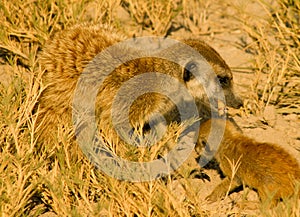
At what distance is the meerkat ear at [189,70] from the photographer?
462 centimetres

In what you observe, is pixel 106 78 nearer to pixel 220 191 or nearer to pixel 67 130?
pixel 67 130

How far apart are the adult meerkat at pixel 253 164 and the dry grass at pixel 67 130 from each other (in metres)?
0.35

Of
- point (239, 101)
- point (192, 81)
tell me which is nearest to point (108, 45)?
point (192, 81)

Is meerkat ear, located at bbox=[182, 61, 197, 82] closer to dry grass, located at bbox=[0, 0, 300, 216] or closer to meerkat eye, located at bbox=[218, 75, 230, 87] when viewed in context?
meerkat eye, located at bbox=[218, 75, 230, 87]

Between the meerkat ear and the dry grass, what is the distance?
70 centimetres

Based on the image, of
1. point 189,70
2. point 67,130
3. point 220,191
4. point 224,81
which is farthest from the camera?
point 224,81

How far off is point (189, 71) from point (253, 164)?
3.41 feet

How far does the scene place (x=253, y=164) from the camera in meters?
3.95

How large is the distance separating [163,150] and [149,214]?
1.13 m

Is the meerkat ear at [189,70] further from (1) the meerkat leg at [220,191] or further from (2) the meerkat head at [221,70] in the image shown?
(1) the meerkat leg at [220,191]

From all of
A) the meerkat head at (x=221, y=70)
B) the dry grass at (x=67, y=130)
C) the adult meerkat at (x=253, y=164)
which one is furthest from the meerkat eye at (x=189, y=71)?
the dry grass at (x=67, y=130)

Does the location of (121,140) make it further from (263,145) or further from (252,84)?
(252,84)

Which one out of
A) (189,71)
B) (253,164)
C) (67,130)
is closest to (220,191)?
(253,164)

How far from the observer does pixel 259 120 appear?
496 centimetres
